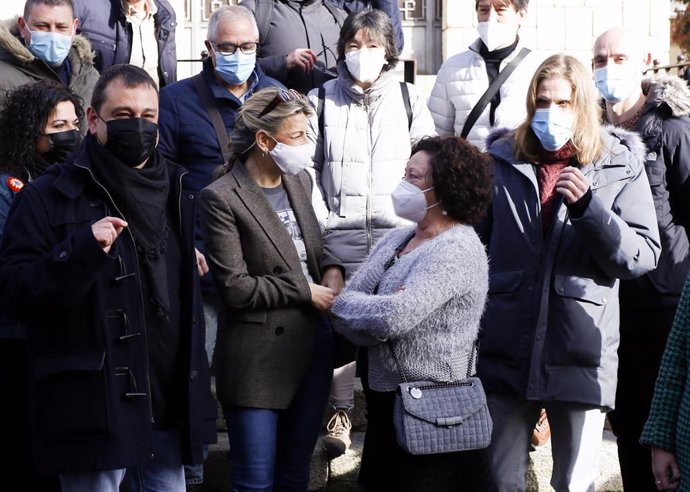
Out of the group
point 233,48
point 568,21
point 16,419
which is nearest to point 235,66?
point 233,48

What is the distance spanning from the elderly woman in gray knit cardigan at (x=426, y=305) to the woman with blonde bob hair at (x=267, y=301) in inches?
12.2

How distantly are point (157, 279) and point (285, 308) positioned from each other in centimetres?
70

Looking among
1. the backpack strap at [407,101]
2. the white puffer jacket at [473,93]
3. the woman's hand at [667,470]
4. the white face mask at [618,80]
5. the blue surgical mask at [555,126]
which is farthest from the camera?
the white puffer jacket at [473,93]

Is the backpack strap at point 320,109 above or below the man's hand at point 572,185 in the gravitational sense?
above

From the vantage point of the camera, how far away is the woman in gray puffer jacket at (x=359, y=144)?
5.72m

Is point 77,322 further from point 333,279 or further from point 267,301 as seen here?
point 333,279

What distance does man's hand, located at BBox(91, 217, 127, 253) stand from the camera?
12.2 ft

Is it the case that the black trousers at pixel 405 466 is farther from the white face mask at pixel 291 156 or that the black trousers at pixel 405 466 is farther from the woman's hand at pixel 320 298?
the white face mask at pixel 291 156

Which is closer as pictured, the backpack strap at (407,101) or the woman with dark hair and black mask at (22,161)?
the woman with dark hair and black mask at (22,161)

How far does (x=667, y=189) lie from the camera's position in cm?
526

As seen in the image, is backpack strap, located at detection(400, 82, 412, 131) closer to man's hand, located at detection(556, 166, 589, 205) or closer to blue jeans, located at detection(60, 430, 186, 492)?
man's hand, located at detection(556, 166, 589, 205)

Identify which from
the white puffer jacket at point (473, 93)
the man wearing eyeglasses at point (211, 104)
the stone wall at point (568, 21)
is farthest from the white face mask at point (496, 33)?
the stone wall at point (568, 21)

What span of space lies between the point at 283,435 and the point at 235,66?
6.52 ft

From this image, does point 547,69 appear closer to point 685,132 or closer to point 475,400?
point 685,132
